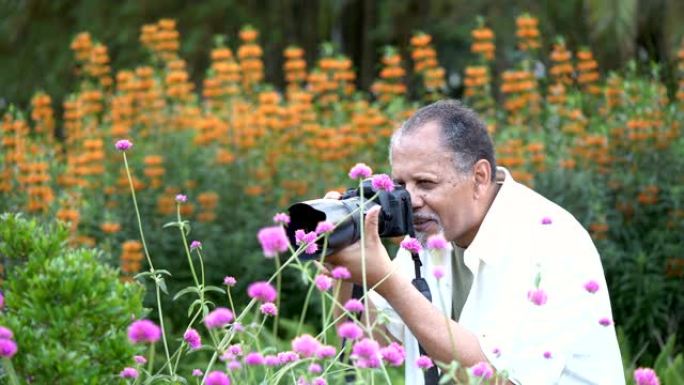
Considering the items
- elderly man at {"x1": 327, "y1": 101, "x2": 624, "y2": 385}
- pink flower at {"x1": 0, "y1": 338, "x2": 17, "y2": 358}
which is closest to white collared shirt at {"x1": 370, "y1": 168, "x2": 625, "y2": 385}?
elderly man at {"x1": 327, "y1": 101, "x2": 624, "y2": 385}

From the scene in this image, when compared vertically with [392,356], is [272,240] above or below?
above

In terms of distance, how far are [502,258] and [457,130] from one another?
27 cm

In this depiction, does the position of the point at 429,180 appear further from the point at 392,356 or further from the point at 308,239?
the point at 392,356

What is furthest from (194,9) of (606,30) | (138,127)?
(138,127)

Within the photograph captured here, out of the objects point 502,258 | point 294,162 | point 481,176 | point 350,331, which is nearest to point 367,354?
point 350,331

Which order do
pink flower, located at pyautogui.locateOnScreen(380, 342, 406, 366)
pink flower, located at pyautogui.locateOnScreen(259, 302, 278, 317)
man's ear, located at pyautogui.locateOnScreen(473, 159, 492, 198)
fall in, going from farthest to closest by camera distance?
man's ear, located at pyautogui.locateOnScreen(473, 159, 492, 198) < pink flower, located at pyautogui.locateOnScreen(259, 302, 278, 317) < pink flower, located at pyautogui.locateOnScreen(380, 342, 406, 366)

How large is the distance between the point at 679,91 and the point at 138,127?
2240 mm

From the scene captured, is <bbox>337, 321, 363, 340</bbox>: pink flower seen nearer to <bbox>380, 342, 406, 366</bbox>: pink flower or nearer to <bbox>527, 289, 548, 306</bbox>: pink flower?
<bbox>380, 342, 406, 366</bbox>: pink flower

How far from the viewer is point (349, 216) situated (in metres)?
2.04

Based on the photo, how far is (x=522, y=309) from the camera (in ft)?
8.50

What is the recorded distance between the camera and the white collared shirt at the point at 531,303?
8.35ft

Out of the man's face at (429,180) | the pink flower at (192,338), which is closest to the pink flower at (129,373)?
the pink flower at (192,338)

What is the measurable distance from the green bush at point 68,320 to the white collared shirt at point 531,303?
69 centimetres

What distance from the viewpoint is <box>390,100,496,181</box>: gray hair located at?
2715 mm
